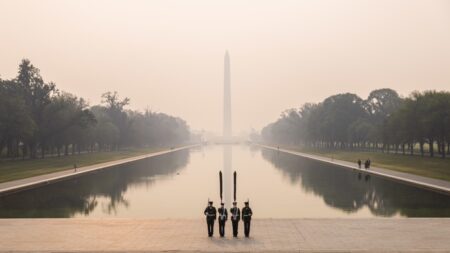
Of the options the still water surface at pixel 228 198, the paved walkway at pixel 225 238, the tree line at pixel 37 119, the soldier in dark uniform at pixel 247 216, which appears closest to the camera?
the paved walkway at pixel 225 238

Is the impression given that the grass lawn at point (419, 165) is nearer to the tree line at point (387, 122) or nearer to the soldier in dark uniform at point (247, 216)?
the tree line at point (387, 122)

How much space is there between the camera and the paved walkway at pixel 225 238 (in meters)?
15.9

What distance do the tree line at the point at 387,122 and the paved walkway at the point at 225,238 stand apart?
178ft

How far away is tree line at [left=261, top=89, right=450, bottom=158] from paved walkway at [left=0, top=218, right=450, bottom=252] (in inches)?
2135

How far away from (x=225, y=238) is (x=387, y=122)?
2963 inches

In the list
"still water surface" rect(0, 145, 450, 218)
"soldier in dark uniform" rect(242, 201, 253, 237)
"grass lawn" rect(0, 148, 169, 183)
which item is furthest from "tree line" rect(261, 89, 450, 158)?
"soldier in dark uniform" rect(242, 201, 253, 237)

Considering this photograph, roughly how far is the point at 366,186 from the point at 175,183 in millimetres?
16414

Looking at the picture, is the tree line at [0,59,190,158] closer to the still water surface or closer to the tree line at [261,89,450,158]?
the still water surface

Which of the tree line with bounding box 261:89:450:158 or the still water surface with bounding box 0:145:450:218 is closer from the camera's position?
the still water surface with bounding box 0:145:450:218

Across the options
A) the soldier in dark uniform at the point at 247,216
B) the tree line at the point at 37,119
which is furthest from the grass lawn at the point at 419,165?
the tree line at the point at 37,119

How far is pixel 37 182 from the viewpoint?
38.0m

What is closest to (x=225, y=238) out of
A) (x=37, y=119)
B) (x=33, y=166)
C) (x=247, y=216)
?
(x=247, y=216)

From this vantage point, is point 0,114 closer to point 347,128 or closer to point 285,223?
point 285,223

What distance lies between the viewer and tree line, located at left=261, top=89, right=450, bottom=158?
69963 millimetres
